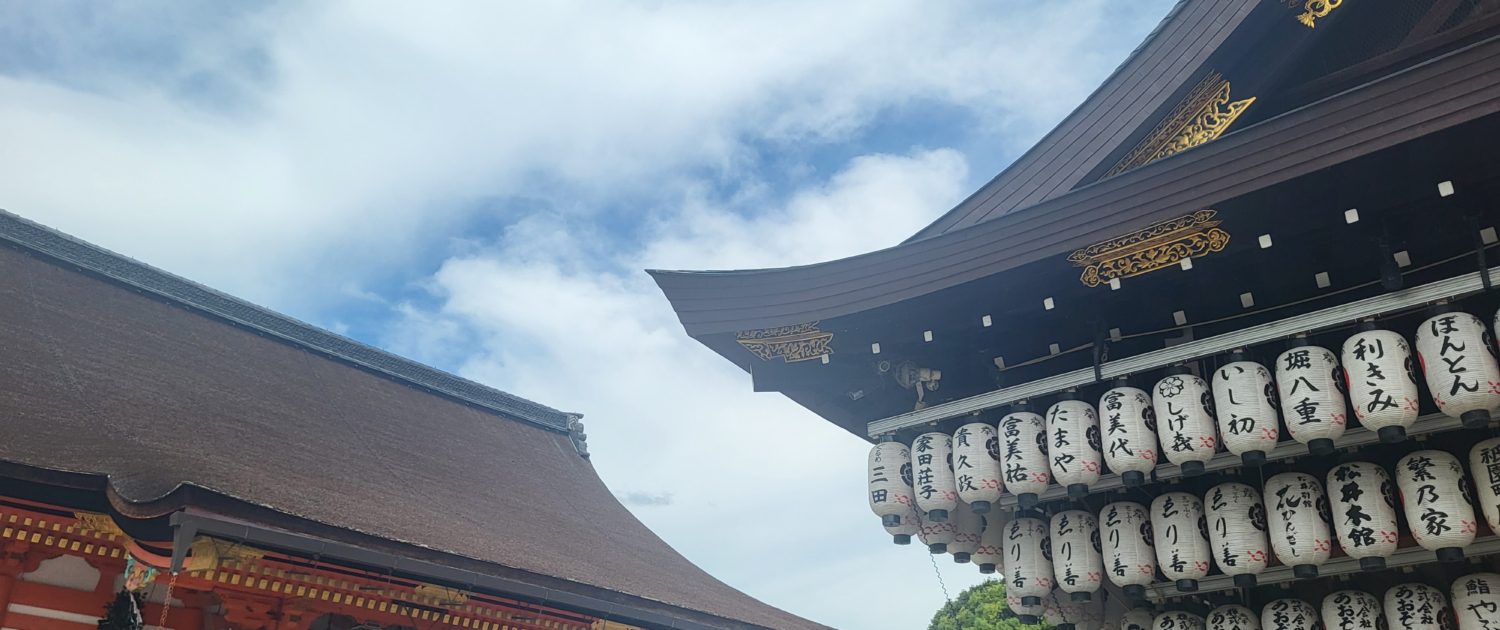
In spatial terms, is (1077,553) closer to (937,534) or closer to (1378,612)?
(937,534)

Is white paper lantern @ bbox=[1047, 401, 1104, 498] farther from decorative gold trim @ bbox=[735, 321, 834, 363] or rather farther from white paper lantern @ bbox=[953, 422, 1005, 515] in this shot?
decorative gold trim @ bbox=[735, 321, 834, 363]

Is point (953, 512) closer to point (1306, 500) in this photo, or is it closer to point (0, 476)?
point (1306, 500)

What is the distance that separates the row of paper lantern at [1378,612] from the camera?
5.76 m

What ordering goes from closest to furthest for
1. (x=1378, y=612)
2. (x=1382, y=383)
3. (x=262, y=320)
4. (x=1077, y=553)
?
(x=1382, y=383), (x=1378, y=612), (x=1077, y=553), (x=262, y=320)

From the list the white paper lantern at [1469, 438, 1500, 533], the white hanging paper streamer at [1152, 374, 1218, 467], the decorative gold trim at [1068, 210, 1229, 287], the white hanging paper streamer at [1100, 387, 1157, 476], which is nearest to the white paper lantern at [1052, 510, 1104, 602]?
the white hanging paper streamer at [1100, 387, 1157, 476]

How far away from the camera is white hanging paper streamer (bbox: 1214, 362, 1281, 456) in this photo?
5.84 meters

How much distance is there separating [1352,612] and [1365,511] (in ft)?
2.79

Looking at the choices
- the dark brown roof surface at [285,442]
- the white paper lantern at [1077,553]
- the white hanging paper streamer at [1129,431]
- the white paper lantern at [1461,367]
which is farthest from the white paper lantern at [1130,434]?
the dark brown roof surface at [285,442]

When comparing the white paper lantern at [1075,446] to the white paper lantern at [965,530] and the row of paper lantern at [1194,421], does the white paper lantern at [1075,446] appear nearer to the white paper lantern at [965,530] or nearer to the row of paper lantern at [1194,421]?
the row of paper lantern at [1194,421]

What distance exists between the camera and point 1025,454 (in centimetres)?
669

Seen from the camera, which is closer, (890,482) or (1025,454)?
(1025,454)

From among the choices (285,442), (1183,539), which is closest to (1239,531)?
(1183,539)

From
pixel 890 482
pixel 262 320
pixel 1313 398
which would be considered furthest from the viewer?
pixel 262 320

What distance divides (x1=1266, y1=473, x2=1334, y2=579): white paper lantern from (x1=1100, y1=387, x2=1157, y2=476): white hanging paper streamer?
729mm
